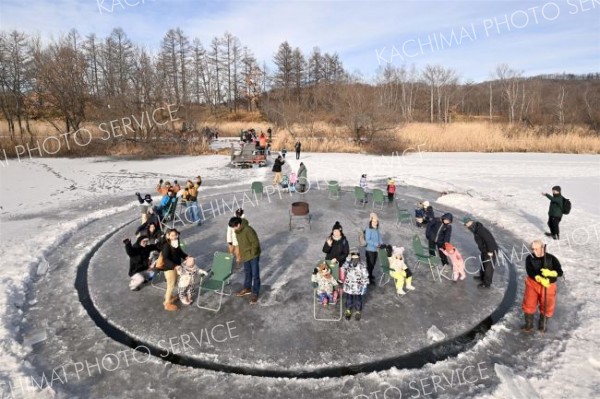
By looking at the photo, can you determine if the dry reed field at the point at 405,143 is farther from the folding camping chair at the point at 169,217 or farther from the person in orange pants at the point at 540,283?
the person in orange pants at the point at 540,283

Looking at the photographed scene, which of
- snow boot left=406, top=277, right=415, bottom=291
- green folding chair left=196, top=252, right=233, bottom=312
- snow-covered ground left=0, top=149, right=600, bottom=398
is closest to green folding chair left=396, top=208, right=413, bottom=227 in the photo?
snow-covered ground left=0, top=149, right=600, bottom=398

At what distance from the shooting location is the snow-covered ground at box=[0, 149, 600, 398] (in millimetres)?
5652

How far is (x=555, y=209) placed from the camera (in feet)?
34.1

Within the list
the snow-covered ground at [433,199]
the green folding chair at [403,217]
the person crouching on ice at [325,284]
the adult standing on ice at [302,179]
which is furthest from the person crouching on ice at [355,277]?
the adult standing on ice at [302,179]

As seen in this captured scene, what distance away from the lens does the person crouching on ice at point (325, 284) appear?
707cm

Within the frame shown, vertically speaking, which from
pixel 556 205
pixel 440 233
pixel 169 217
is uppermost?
pixel 556 205

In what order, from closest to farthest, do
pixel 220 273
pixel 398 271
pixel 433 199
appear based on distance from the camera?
1. pixel 220 273
2. pixel 398 271
3. pixel 433 199

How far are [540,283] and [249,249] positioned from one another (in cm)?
501

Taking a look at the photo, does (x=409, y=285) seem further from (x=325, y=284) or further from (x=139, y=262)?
(x=139, y=262)

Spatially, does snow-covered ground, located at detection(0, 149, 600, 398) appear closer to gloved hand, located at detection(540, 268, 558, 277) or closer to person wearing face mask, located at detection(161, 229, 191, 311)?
gloved hand, located at detection(540, 268, 558, 277)

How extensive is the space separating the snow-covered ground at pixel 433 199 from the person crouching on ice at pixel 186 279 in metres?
2.53

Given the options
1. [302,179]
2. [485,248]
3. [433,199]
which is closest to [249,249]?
[485,248]

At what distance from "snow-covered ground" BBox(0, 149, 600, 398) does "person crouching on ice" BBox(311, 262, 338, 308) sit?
6.41 ft

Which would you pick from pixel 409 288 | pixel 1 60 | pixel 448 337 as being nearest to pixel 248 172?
pixel 409 288
